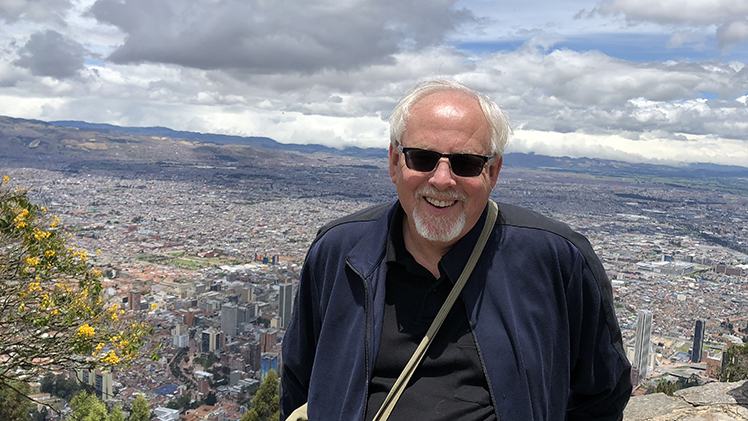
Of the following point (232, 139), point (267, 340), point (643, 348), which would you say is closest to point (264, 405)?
point (643, 348)

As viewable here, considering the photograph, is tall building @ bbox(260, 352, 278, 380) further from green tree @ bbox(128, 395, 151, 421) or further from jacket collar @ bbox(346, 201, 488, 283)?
jacket collar @ bbox(346, 201, 488, 283)

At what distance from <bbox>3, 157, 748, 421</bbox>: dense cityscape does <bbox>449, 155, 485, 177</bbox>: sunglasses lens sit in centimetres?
450

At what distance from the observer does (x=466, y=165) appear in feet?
4.48

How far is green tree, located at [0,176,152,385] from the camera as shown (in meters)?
4.08

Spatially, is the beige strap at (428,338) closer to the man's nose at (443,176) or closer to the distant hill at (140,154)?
the man's nose at (443,176)

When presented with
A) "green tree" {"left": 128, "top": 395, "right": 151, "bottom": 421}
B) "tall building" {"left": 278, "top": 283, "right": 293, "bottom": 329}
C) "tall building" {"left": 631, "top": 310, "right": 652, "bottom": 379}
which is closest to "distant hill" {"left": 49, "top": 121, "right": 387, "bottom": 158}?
"tall building" {"left": 278, "top": 283, "right": 293, "bottom": 329}

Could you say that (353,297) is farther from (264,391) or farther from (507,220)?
A: (264,391)

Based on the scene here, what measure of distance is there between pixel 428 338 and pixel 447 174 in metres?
0.43

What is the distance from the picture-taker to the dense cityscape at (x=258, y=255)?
57.2 ft

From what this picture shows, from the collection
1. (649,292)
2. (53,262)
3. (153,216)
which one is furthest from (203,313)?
(153,216)

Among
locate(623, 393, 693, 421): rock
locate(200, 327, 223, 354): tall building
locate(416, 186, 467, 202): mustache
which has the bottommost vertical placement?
locate(200, 327, 223, 354): tall building

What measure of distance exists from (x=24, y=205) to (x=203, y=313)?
821 inches

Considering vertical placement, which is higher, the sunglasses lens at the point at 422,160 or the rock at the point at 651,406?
the sunglasses lens at the point at 422,160

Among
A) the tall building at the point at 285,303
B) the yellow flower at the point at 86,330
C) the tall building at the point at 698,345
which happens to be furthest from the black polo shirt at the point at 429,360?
the tall building at the point at 285,303
